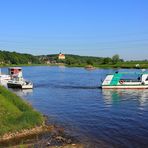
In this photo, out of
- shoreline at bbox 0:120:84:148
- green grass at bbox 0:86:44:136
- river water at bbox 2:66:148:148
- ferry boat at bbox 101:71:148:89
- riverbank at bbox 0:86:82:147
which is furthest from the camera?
ferry boat at bbox 101:71:148:89

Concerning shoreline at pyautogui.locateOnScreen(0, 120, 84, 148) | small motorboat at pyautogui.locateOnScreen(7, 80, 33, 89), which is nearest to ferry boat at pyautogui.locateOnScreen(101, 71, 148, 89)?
small motorboat at pyautogui.locateOnScreen(7, 80, 33, 89)

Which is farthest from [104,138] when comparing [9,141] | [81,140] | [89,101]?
[89,101]

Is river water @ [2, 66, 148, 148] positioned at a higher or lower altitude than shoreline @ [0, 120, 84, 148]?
lower

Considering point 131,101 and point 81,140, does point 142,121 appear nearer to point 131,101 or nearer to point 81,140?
point 81,140

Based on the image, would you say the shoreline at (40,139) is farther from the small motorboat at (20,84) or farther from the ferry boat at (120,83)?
the small motorboat at (20,84)

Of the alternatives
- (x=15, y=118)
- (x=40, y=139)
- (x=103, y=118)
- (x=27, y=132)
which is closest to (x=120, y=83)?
(x=103, y=118)

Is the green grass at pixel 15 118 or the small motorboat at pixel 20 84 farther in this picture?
the small motorboat at pixel 20 84

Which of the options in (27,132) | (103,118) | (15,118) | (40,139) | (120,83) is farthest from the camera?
(120,83)

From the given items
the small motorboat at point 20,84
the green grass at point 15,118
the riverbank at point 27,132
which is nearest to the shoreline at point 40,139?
the riverbank at point 27,132

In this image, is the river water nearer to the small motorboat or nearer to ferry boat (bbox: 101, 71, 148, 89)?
Result: ferry boat (bbox: 101, 71, 148, 89)

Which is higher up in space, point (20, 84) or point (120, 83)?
point (120, 83)

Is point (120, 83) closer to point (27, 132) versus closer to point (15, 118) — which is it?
point (15, 118)

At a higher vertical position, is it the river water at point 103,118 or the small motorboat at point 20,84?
the small motorboat at point 20,84

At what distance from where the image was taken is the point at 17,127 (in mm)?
30438
